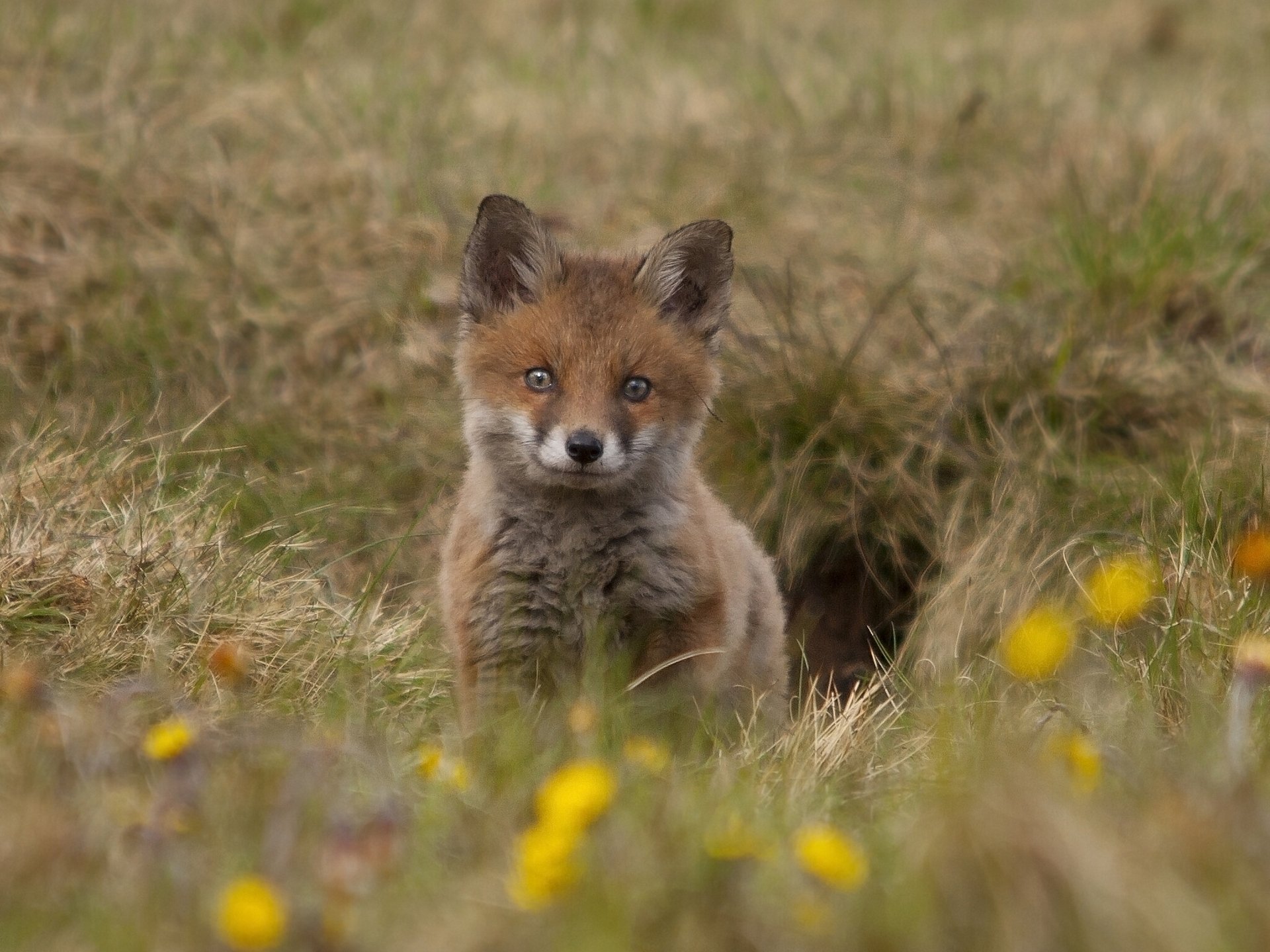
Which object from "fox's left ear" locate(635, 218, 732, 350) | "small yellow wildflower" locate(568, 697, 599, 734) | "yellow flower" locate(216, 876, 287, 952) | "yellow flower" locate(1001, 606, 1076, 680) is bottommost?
"small yellow wildflower" locate(568, 697, 599, 734)

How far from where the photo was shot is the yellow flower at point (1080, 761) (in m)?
2.72

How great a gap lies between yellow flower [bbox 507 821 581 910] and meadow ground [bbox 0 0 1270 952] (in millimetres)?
12

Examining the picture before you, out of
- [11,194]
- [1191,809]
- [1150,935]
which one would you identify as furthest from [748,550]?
[11,194]

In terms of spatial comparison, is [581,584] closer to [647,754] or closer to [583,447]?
[583,447]

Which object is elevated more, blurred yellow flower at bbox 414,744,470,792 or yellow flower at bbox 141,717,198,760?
yellow flower at bbox 141,717,198,760

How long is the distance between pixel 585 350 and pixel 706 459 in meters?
1.73

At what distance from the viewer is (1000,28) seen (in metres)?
10.5

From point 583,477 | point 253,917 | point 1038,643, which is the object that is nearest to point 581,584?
point 583,477

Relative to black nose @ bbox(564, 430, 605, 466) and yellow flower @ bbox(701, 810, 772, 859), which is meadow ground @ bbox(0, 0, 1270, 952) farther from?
black nose @ bbox(564, 430, 605, 466)

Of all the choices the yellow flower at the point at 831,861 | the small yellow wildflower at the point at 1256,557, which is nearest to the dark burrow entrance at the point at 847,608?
the small yellow wildflower at the point at 1256,557

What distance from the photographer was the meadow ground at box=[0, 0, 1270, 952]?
234 cm

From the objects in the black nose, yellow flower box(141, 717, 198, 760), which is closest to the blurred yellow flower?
yellow flower box(141, 717, 198, 760)

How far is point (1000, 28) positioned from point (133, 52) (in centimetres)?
614

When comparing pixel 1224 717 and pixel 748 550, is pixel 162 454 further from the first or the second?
pixel 1224 717
